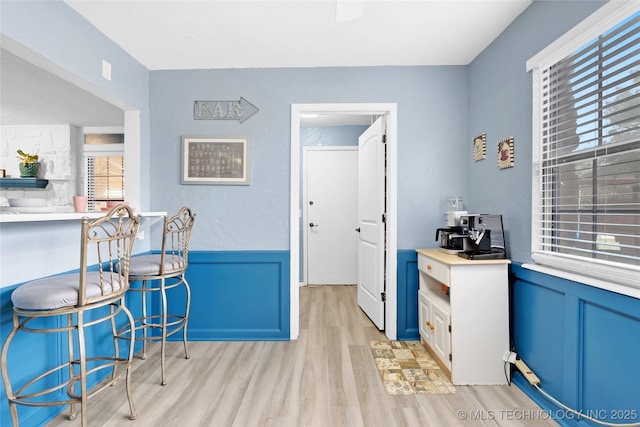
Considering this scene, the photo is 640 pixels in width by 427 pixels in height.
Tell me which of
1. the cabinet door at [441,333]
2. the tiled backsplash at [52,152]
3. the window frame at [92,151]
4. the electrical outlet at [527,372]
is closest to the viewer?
the electrical outlet at [527,372]

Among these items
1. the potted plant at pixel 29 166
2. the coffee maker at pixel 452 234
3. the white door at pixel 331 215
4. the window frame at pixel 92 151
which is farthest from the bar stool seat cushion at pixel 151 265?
the potted plant at pixel 29 166

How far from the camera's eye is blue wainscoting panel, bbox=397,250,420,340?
2783 millimetres

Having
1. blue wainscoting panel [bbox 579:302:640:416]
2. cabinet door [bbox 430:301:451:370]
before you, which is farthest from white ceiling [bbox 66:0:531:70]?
cabinet door [bbox 430:301:451:370]

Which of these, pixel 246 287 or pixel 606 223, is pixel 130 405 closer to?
pixel 246 287

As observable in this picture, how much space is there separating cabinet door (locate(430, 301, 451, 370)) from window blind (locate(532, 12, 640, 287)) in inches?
27.3

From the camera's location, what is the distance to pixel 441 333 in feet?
7.31

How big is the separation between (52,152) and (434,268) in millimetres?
5468

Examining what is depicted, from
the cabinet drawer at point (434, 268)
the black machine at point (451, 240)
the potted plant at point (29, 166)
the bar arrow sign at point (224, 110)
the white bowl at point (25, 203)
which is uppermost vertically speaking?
the bar arrow sign at point (224, 110)

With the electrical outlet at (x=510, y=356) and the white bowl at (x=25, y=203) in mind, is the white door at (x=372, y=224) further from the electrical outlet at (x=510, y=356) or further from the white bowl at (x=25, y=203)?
the white bowl at (x=25, y=203)

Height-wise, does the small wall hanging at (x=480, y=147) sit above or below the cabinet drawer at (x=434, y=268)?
above

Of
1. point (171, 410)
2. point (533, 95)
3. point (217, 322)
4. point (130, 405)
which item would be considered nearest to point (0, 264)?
point (130, 405)

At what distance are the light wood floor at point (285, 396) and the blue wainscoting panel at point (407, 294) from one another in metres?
0.41

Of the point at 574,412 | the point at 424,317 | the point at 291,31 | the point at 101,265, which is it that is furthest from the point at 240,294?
the point at 574,412

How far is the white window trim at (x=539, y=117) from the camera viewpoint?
1342mm
